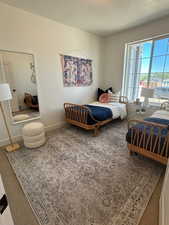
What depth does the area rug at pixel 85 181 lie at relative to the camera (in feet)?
→ 3.93

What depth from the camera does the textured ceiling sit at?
7.24 ft

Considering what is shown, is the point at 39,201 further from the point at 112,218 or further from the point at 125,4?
the point at 125,4

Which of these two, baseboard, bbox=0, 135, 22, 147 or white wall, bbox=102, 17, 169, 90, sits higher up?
white wall, bbox=102, 17, 169, 90

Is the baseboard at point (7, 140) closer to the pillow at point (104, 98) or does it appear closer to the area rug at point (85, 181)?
the area rug at point (85, 181)

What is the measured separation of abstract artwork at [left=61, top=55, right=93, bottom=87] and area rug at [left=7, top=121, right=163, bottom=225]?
6.08ft

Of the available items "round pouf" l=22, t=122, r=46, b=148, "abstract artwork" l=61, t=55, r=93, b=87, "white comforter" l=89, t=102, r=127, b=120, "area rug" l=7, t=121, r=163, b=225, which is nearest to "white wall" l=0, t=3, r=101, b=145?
"abstract artwork" l=61, t=55, r=93, b=87

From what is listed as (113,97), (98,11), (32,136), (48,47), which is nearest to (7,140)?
(32,136)

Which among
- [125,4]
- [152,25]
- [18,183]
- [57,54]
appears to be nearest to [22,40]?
[57,54]

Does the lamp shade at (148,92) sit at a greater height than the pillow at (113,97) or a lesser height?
greater

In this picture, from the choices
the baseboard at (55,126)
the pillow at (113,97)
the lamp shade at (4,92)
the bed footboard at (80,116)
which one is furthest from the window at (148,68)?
the lamp shade at (4,92)

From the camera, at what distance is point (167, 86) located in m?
3.16

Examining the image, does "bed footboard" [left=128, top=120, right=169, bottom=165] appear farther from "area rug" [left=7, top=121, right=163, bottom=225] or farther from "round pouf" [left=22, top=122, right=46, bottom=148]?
"round pouf" [left=22, top=122, right=46, bottom=148]

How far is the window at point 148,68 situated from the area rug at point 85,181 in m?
2.07

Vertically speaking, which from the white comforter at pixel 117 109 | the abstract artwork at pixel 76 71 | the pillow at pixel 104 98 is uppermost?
the abstract artwork at pixel 76 71
